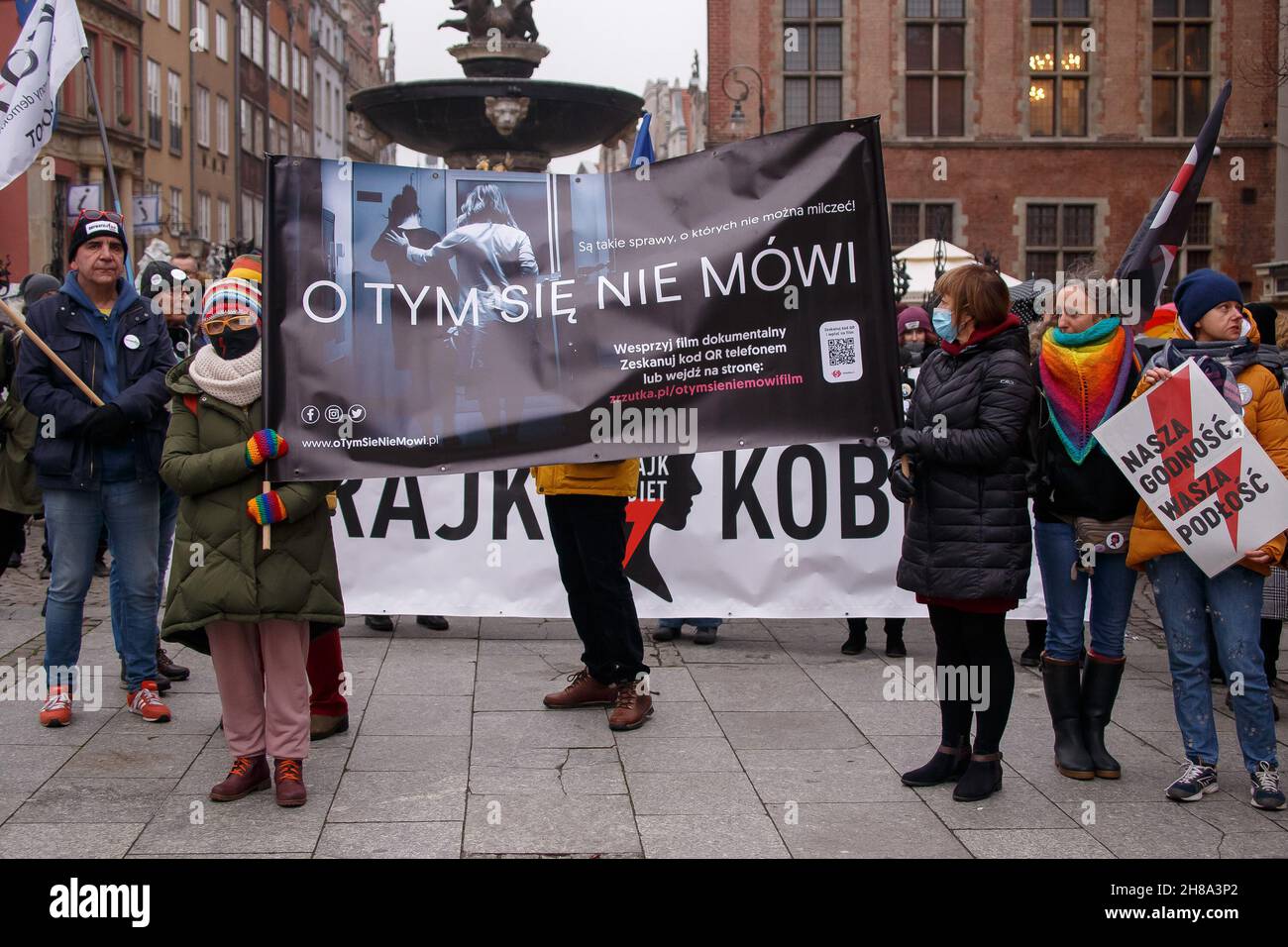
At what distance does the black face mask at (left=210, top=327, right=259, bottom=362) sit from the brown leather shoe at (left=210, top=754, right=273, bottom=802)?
1499 mm

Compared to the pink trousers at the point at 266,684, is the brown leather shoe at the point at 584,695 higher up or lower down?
lower down

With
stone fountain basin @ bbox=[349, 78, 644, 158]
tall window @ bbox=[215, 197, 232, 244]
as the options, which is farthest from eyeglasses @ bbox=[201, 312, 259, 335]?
tall window @ bbox=[215, 197, 232, 244]

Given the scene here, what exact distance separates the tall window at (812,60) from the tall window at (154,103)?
2250cm

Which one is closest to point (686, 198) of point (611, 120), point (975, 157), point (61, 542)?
point (61, 542)

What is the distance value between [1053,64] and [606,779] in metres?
29.9

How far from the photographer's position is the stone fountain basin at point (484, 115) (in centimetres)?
1312

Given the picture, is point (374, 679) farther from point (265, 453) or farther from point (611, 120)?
point (611, 120)

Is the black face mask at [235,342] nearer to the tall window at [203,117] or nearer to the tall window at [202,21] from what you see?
the tall window at [202,21]

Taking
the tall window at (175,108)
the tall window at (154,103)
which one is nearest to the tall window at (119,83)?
the tall window at (154,103)

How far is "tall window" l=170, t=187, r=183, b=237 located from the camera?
151 ft

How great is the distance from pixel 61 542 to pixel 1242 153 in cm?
3067

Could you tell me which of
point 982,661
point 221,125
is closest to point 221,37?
point 221,125

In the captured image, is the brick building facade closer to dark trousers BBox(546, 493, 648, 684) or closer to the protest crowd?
dark trousers BBox(546, 493, 648, 684)

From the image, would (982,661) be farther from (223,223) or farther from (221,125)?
(221,125)
